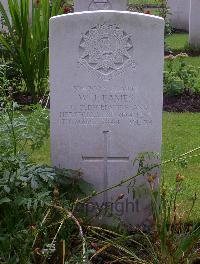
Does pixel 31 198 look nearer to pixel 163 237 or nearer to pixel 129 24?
pixel 163 237

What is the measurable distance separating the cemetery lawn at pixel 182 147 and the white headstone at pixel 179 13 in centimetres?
834

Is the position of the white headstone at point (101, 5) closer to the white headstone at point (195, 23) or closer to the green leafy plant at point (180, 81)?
the green leafy plant at point (180, 81)

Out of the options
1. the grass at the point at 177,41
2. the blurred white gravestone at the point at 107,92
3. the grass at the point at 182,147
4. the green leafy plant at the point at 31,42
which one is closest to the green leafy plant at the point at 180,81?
the grass at the point at 182,147

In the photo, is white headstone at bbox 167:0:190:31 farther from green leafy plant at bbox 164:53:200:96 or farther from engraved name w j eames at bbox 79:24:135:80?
engraved name w j eames at bbox 79:24:135:80

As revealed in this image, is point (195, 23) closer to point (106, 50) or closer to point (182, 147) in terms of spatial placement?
point (182, 147)

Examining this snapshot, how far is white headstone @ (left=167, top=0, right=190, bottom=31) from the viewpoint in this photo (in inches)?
606

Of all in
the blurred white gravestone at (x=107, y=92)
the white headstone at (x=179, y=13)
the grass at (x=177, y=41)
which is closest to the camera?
the blurred white gravestone at (x=107, y=92)

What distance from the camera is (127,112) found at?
4.22 m

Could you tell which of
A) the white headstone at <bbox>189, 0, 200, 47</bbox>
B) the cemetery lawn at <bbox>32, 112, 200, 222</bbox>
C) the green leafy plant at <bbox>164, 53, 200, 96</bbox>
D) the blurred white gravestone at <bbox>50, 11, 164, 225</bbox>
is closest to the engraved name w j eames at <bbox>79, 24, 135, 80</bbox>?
the blurred white gravestone at <bbox>50, 11, 164, 225</bbox>

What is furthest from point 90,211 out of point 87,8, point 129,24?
point 87,8

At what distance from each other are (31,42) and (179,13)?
8.42 meters

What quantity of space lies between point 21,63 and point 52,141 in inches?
139

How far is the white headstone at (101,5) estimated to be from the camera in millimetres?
8922

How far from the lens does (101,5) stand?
894cm
